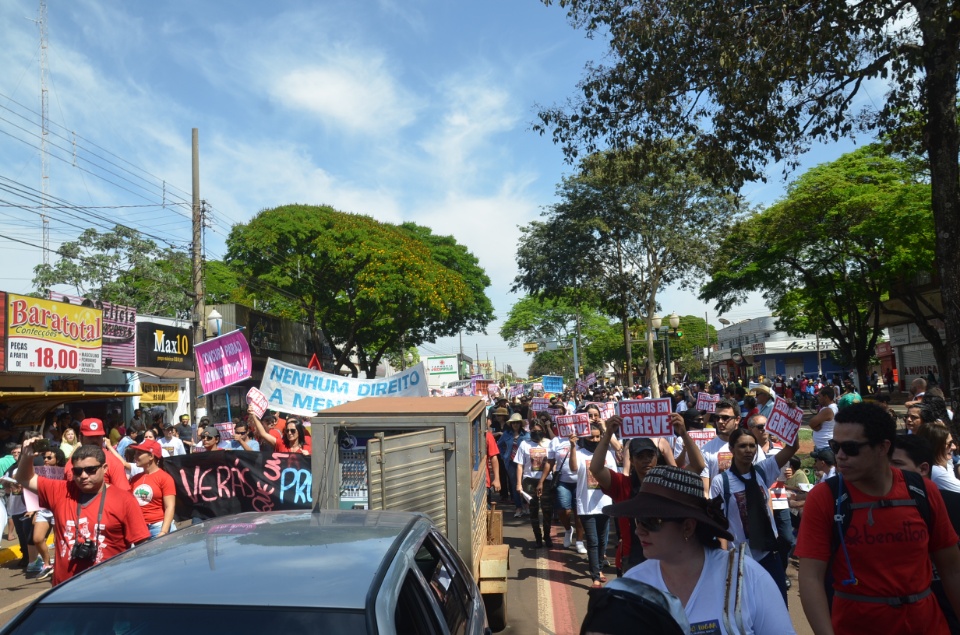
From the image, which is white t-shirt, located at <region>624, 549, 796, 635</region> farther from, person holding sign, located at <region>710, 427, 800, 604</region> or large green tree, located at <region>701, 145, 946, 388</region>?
large green tree, located at <region>701, 145, 946, 388</region>

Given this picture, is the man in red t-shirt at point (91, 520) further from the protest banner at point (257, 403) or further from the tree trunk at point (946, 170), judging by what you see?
the tree trunk at point (946, 170)

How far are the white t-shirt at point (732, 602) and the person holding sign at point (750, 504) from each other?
295cm

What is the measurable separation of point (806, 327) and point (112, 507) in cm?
3828

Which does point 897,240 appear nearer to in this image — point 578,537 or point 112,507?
point 578,537

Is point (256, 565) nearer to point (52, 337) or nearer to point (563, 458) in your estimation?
point (563, 458)

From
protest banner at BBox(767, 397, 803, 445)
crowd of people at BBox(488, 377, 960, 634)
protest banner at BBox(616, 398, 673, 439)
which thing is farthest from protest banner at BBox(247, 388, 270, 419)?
protest banner at BBox(767, 397, 803, 445)

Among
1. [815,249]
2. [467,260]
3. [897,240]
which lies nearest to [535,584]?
[897,240]

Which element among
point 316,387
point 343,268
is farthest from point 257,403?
point 343,268

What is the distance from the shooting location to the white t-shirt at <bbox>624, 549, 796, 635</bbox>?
2320 millimetres

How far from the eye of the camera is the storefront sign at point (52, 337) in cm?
1769

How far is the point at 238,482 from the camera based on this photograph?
361 inches

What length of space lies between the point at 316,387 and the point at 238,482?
1.46 metres

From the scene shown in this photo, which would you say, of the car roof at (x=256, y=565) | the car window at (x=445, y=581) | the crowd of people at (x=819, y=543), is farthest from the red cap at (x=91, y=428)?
the car window at (x=445, y=581)

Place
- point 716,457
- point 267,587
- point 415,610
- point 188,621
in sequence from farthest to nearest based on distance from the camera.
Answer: point 716,457 < point 415,610 < point 267,587 < point 188,621
